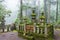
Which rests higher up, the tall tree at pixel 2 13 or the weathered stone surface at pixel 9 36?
the tall tree at pixel 2 13

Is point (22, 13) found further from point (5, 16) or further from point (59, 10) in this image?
point (59, 10)

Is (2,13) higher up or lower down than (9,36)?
higher up

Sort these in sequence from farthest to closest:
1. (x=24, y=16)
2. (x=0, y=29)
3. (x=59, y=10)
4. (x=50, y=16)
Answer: (x=59, y=10) → (x=50, y=16) → (x=24, y=16) → (x=0, y=29)

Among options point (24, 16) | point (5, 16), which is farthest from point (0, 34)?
point (24, 16)

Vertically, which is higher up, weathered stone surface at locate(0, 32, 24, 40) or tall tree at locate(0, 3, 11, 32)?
tall tree at locate(0, 3, 11, 32)

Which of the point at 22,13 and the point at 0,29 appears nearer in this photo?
the point at 0,29

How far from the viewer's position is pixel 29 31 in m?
1.62

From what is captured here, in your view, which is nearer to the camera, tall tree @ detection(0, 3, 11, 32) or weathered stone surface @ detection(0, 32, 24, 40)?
weathered stone surface @ detection(0, 32, 24, 40)

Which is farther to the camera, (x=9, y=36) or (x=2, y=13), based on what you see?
(x=2, y=13)

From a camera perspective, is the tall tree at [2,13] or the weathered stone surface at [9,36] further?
the tall tree at [2,13]

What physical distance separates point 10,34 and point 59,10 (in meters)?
1.00

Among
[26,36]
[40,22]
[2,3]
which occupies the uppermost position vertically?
[2,3]

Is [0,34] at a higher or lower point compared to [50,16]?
lower

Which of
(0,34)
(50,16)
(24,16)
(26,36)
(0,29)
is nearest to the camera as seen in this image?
(26,36)
